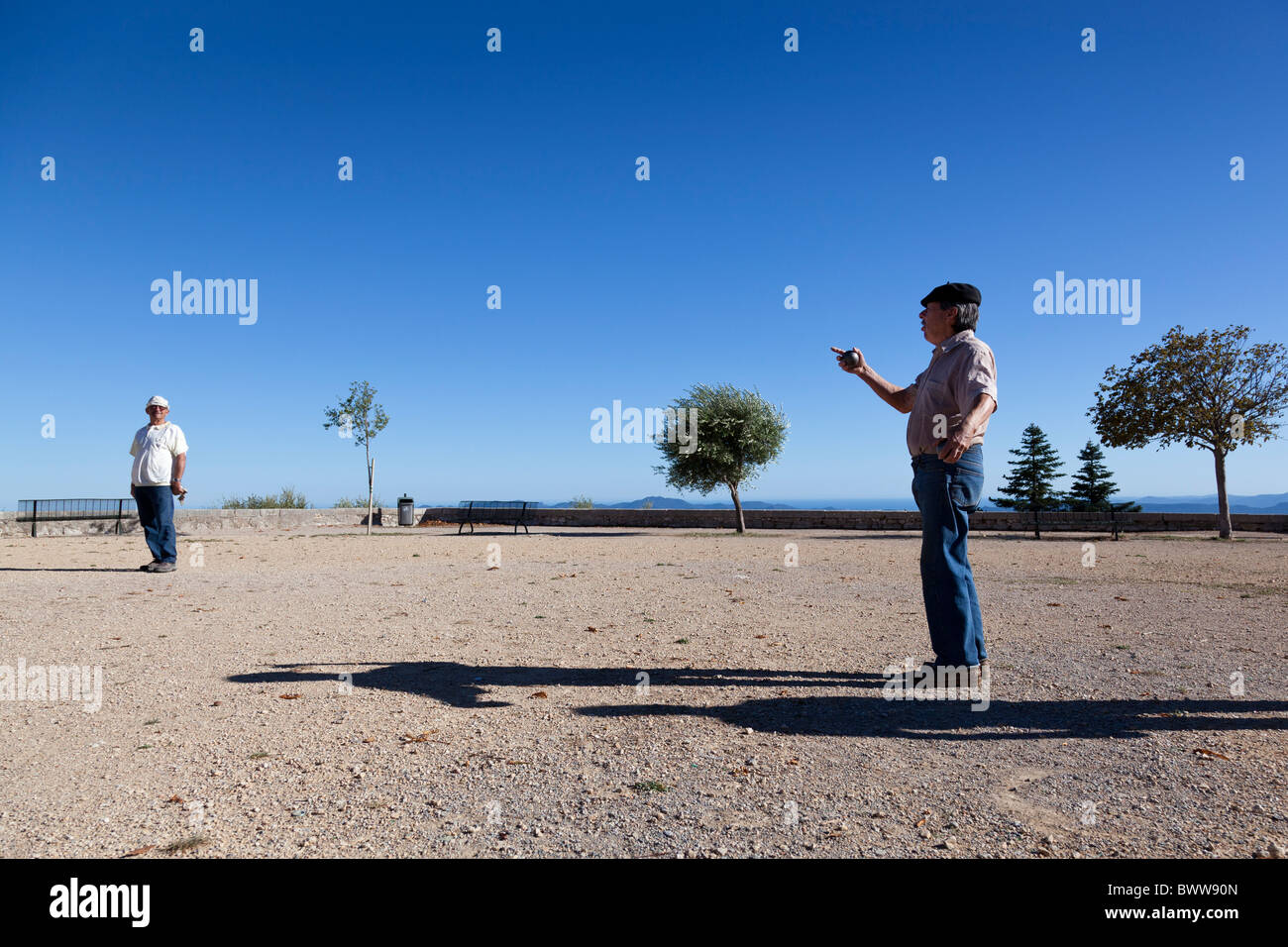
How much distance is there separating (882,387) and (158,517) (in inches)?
353

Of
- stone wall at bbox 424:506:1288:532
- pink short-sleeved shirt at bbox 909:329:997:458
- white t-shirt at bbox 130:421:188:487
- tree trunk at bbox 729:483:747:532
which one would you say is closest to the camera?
pink short-sleeved shirt at bbox 909:329:997:458

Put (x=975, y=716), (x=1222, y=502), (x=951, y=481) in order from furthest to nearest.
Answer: (x=1222, y=502) < (x=951, y=481) < (x=975, y=716)

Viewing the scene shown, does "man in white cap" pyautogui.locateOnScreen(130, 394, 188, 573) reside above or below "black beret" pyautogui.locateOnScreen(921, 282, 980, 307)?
below

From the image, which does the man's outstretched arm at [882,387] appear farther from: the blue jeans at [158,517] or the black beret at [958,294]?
the blue jeans at [158,517]

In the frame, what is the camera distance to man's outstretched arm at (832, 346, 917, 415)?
4.11 metres

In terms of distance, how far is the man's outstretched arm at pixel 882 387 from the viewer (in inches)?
162

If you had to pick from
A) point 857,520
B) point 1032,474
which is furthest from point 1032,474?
point 857,520

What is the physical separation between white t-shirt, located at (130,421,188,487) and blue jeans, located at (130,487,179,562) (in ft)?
0.39

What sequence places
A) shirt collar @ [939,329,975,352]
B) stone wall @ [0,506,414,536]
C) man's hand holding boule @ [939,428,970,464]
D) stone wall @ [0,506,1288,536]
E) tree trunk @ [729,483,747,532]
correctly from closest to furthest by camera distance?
man's hand holding boule @ [939,428,970,464] < shirt collar @ [939,329,975,352] < stone wall @ [0,506,414,536] < stone wall @ [0,506,1288,536] < tree trunk @ [729,483,747,532]

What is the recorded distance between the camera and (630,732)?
309 cm

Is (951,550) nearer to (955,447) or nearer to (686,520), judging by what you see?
(955,447)

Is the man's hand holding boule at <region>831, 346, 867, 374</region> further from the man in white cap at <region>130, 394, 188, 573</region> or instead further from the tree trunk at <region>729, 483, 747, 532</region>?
the tree trunk at <region>729, 483, 747, 532</region>

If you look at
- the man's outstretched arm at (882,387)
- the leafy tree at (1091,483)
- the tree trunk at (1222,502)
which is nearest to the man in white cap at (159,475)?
the man's outstretched arm at (882,387)

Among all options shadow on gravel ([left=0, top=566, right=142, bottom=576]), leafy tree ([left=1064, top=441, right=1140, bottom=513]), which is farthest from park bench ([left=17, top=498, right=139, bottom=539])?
leafy tree ([left=1064, top=441, right=1140, bottom=513])
